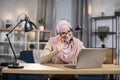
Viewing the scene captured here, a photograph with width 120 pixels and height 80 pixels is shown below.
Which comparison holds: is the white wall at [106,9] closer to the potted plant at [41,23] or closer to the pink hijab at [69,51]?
the potted plant at [41,23]

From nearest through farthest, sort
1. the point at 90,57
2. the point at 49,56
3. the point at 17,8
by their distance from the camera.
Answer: the point at 90,57, the point at 49,56, the point at 17,8

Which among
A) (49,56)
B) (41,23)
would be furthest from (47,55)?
(41,23)

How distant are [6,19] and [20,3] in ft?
2.05

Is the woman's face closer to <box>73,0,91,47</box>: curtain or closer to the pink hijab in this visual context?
the pink hijab

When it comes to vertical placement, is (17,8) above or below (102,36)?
above

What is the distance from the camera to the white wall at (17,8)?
249 inches

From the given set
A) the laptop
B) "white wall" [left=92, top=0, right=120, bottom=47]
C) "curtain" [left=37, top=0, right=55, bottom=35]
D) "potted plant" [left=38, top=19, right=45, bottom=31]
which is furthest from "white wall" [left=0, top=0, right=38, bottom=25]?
the laptop

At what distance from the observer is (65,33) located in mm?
2262

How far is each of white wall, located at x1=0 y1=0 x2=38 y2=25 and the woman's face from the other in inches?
165

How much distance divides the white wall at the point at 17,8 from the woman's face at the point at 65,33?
13.7 ft

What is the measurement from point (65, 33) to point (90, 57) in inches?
20.0

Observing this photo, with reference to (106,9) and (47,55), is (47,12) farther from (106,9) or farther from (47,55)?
(47,55)

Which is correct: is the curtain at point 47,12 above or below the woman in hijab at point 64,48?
above

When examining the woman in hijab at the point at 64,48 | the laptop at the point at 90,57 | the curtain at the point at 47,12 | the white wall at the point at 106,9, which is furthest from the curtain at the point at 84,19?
the laptop at the point at 90,57
